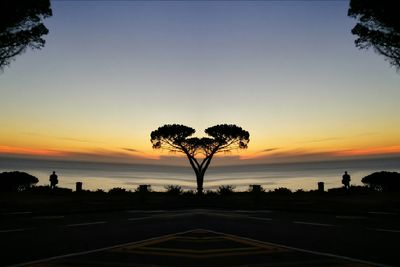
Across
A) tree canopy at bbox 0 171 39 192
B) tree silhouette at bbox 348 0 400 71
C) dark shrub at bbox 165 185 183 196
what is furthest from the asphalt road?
dark shrub at bbox 165 185 183 196

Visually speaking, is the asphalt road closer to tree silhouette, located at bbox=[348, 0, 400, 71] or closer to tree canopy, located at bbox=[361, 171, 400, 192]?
tree silhouette, located at bbox=[348, 0, 400, 71]

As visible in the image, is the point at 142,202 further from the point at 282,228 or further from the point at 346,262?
the point at 346,262

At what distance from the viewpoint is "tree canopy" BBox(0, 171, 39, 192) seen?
38812 mm

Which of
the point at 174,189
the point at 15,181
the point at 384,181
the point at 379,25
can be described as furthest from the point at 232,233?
the point at 15,181

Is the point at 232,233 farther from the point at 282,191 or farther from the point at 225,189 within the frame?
the point at 225,189

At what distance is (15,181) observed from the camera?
137 feet

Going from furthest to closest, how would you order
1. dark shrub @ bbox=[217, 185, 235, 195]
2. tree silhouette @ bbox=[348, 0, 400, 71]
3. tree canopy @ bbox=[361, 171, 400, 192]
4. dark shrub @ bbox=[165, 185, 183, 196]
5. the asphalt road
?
dark shrub @ bbox=[165, 185, 183, 196]
dark shrub @ bbox=[217, 185, 235, 195]
tree canopy @ bbox=[361, 171, 400, 192]
tree silhouette @ bbox=[348, 0, 400, 71]
the asphalt road

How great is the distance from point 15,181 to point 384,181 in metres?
36.5

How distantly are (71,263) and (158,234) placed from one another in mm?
4950

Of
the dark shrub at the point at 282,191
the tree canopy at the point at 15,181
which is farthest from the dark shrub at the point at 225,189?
the tree canopy at the point at 15,181

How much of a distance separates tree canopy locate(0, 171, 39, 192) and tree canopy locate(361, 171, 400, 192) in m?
33.1

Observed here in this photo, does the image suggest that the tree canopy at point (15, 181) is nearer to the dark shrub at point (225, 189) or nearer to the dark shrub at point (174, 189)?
the dark shrub at point (174, 189)

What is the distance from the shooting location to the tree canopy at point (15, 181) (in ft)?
127

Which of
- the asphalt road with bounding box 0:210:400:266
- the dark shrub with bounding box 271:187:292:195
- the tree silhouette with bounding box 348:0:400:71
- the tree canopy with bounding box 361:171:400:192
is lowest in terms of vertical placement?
the asphalt road with bounding box 0:210:400:266
